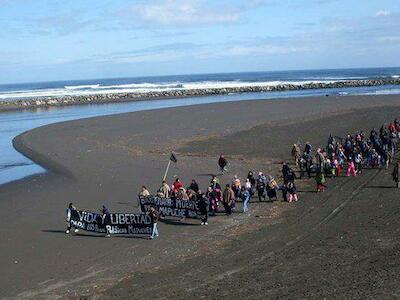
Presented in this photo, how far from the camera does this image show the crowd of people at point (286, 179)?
20.6 m

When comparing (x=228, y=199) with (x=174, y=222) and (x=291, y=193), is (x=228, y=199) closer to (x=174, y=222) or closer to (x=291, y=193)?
(x=174, y=222)

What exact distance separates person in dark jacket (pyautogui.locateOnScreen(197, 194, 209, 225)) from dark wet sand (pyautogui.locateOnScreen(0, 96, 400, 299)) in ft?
1.21

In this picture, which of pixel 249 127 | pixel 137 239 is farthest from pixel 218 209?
pixel 249 127

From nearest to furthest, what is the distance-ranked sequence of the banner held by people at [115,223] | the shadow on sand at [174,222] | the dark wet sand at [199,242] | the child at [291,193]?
the dark wet sand at [199,242], the banner held by people at [115,223], the shadow on sand at [174,222], the child at [291,193]

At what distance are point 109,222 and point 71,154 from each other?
18.7 metres

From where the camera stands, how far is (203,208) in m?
19.5

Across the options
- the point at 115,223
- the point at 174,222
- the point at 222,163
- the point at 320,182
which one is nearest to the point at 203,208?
the point at 174,222

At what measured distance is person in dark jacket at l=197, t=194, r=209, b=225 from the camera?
1938 centimetres

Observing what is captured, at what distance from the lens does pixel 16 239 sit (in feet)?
60.6

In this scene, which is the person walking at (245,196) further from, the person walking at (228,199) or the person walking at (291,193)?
the person walking at (291,193)

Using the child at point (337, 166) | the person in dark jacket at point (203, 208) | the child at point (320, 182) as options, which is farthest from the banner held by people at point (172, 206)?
the child at point (337, 166)

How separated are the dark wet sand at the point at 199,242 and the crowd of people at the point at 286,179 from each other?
0.70 metres

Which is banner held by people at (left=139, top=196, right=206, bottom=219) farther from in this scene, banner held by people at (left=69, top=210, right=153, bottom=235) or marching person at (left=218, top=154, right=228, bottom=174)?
marching person at (left=218, top=154, right=228, bottom=174)

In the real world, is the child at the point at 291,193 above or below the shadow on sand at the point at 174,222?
→ above
